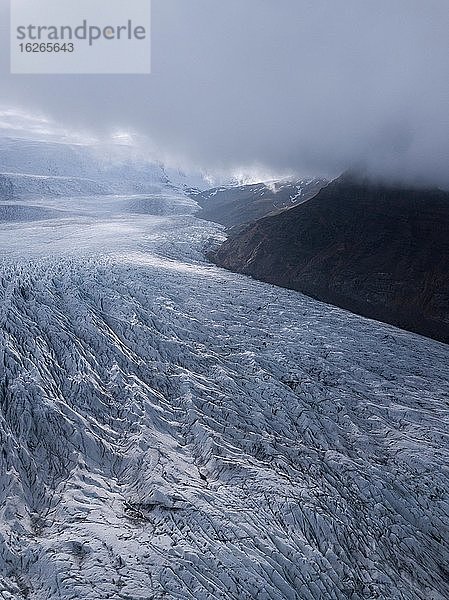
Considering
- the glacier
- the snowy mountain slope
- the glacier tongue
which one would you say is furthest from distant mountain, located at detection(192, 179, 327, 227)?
the glacier tongue

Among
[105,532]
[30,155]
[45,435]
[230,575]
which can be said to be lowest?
[230,575]

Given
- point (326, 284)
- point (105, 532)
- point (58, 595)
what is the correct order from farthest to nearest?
point (326, 284)
point (105, 532)
point (58, 595)

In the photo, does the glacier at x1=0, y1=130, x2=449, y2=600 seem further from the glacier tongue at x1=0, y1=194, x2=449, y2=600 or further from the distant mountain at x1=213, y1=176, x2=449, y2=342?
the distant mountain at x1=213, y1=176, x2=449, y2=342

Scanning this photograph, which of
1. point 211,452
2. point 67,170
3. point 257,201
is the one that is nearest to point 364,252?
point 211,452

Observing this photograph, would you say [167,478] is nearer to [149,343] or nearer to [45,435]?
[45,435]

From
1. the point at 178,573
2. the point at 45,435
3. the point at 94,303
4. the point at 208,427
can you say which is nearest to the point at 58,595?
the point at 178,573

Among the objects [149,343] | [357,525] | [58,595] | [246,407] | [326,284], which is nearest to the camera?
[58,595]

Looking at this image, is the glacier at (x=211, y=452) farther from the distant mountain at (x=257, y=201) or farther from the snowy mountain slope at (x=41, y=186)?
the snowy mountain slope at (x=41, y=186)

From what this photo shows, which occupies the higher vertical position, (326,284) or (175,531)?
(326,284)
